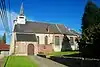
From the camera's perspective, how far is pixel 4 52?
75312mm

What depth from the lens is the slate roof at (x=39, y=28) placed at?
72531 millimetres

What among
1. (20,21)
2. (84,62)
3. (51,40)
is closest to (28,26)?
(20,21)

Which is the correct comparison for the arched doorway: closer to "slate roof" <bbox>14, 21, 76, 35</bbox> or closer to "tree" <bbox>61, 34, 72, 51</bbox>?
"slate roof" <bbox>14, 21, 76, 35</bbox>

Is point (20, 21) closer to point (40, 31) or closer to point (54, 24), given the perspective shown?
point (40, 31)

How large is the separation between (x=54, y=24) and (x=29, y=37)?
14.9 meters

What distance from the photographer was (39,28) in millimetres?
75312

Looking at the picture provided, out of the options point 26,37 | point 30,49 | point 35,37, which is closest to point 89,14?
point 35,37

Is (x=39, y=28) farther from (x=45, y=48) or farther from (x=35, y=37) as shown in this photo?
(x=45, y=48)

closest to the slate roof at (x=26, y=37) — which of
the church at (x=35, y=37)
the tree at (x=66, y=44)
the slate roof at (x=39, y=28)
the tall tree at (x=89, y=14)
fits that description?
the church at (x=35, y=37)

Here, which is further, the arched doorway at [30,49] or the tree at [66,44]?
the tree at [66,44]

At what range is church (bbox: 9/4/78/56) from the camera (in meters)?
67.3

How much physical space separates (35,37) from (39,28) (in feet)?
19.7

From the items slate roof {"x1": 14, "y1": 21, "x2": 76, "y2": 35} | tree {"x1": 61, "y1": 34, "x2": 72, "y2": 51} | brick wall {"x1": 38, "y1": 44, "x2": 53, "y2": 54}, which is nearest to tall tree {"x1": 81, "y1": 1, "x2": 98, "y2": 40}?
brick wall {"x1": 38, "y1": 44, "x2": 53, "y2": 54}

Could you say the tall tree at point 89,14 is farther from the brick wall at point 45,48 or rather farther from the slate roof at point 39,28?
the slate roof at point 39,28
